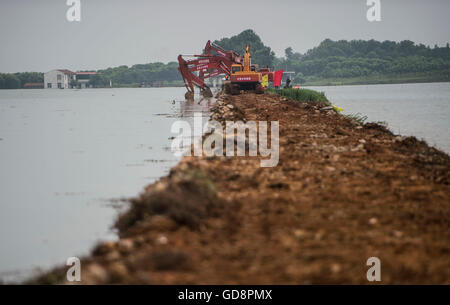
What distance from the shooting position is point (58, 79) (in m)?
164

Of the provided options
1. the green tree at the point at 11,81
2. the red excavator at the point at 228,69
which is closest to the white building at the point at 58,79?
the green tree at the point at 11,81

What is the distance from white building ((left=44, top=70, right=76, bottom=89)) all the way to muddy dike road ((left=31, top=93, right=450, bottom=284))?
532ft

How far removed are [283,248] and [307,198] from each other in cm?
202

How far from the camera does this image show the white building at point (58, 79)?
162 meters

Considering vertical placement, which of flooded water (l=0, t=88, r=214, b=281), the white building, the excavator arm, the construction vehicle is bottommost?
flooded water (l=0, t=88, r=214, b=281)

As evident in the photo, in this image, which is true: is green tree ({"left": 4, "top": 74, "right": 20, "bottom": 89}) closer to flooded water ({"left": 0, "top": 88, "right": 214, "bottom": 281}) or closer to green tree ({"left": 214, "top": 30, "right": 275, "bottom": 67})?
green tree ({"left": 214, "top": 30, "right": 275, "bottom": 67})

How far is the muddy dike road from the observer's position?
4.35 meters

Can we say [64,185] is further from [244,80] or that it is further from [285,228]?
[244,80]

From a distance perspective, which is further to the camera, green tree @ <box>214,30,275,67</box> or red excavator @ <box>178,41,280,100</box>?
green tree @ <box>214,30,275,67</box>

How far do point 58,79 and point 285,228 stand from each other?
553 ft

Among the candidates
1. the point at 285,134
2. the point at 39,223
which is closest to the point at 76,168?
the point at 39,223

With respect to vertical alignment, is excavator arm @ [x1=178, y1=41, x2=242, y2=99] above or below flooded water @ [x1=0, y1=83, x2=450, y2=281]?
above

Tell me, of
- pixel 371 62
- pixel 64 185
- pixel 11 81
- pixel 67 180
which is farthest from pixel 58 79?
pixel 64 185

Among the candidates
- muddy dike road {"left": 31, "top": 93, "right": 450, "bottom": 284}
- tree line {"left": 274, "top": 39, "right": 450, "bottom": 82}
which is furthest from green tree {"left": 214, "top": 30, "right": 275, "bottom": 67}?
muddy dike road {"left": 31, "top": 93, "right": 450, "bottom": 284}
